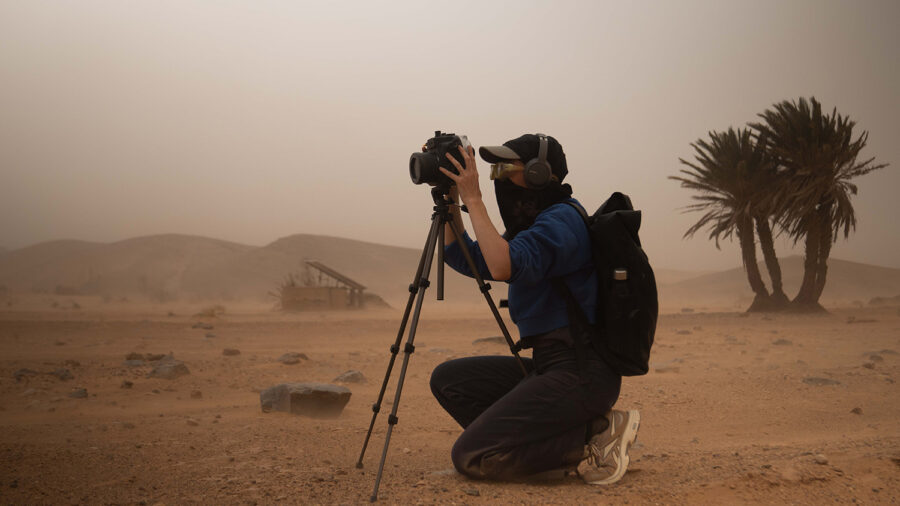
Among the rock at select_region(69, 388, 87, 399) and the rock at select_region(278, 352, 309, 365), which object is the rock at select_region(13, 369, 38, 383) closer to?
the rock at select_region(69, 388, 87, 399)

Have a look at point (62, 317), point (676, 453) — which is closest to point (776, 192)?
point (676, 453)

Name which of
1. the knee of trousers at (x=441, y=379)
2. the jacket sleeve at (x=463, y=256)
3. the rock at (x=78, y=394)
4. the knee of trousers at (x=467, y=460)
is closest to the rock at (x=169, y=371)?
the rock at (x=78, y=394)

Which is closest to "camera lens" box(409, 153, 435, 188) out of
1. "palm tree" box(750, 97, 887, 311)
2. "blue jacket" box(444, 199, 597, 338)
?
"blue jacket" box(444, 199, 597, 338)

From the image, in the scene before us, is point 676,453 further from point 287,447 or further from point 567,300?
point 287,447

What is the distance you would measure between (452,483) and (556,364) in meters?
0.72

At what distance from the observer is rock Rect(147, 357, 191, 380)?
6336mm

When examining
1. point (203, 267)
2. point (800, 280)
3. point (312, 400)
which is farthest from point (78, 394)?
point (203, 267)

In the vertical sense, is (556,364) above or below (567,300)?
below

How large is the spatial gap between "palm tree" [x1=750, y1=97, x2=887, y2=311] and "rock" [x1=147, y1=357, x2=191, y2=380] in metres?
15.0

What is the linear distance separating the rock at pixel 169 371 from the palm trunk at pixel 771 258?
608 inches

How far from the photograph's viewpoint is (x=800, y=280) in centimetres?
4625

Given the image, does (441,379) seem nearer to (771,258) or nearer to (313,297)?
(771,258)

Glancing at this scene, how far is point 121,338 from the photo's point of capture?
10117 millimetres

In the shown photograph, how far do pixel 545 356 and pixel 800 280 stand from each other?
167 ft
